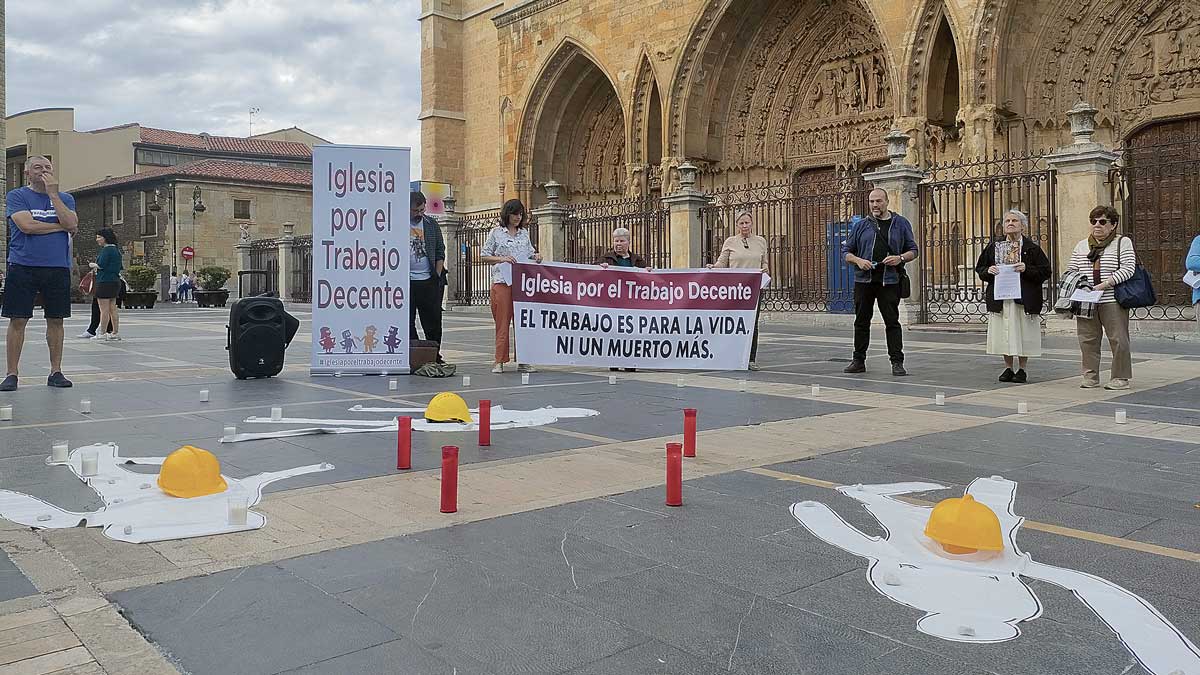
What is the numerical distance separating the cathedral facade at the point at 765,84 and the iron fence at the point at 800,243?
1954mm

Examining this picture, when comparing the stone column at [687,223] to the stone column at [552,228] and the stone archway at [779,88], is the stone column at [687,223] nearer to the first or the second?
the stone column at [552,228]

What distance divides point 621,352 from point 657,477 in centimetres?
582

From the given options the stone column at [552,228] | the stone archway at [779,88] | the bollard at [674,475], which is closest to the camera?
the bollard at [674,475]

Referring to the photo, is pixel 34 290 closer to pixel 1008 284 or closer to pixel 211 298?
pixel 1008 284

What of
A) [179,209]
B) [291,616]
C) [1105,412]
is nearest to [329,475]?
[291,616]

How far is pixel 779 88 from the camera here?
87.9 ft

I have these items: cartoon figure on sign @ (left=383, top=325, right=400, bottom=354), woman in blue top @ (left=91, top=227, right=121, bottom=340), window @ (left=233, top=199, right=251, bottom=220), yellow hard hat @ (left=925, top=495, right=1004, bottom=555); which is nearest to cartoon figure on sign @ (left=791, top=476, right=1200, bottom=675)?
yellow hard hat @ (left=925, top=495, right=1004, bottom=555)

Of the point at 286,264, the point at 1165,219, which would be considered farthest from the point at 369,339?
the point at 286,264

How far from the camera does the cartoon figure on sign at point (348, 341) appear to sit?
10.1m

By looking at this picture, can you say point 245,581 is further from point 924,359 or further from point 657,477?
point 924,359

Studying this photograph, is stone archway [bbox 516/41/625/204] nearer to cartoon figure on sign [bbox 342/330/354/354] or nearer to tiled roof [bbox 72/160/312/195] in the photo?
cartoon figure on sign [bbox 342/330/354/354]

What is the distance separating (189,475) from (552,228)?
70.8 ft

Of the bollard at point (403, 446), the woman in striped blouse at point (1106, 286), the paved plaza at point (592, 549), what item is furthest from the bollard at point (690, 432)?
the woman in striped blouse at point (1106, 286)

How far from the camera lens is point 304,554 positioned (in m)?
3.48
